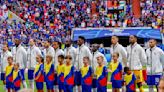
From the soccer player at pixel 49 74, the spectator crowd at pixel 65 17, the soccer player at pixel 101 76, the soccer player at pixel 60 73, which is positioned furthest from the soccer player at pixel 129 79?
the spectator crowd at pixel 65 17

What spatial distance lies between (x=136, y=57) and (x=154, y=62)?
449mm

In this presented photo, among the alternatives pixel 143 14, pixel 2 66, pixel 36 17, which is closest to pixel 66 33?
pixel 36 17

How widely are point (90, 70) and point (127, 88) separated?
991 millimetres

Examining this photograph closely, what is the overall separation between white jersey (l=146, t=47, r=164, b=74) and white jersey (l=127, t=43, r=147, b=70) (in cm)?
13

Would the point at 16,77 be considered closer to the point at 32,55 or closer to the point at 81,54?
the point at 32,55

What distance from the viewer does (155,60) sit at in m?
12.5

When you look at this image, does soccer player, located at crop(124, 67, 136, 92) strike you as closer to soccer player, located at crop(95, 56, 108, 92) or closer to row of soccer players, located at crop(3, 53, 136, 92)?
row of soccer players, located at crop(3, 53, 136, 92)

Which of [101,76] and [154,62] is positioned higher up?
[154,62]

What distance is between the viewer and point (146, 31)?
1230 inches

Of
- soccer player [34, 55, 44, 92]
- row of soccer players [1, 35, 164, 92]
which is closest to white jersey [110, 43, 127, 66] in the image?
row of soccer players [1, 35, 164, 92]

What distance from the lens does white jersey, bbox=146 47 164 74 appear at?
40.7 feet

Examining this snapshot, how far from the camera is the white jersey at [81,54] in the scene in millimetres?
13430

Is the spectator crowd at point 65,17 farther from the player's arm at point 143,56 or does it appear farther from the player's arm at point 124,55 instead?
the player's arm at point 143,56

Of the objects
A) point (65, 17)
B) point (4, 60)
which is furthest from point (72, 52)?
point (65, 17)
